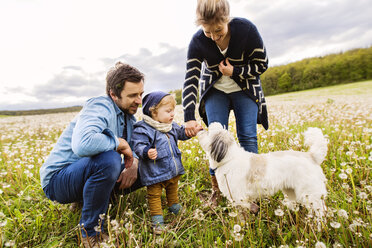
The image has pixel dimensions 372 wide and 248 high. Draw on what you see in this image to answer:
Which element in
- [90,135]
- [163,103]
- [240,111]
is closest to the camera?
[90,135]

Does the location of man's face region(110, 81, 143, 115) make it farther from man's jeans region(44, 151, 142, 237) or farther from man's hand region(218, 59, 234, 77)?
man's hand region(218, 59, 234, 77)

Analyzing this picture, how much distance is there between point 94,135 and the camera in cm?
239

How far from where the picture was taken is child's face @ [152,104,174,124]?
303 cm

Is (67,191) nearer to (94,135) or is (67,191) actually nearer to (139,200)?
(94,135)

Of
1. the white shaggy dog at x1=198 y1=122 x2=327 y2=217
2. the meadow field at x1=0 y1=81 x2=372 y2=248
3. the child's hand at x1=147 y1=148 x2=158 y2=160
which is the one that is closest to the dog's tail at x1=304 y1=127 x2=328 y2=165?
the white shaggy dog at x1=198 y1=122 x2=327 y2=217

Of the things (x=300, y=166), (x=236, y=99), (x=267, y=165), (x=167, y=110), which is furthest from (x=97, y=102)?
(x=300, y=166)

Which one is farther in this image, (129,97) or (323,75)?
(323,75)

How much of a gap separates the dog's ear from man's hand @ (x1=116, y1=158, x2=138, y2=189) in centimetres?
131

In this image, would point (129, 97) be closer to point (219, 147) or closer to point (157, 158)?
point (157, 158)

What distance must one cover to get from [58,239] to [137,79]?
2.32 meters

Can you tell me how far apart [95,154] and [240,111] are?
231cm

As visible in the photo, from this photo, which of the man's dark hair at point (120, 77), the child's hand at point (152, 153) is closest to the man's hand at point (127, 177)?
the child's hand at point (152, 153)

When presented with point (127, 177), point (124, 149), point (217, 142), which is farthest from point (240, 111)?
point (127, 177)

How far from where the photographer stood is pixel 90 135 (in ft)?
7.80
